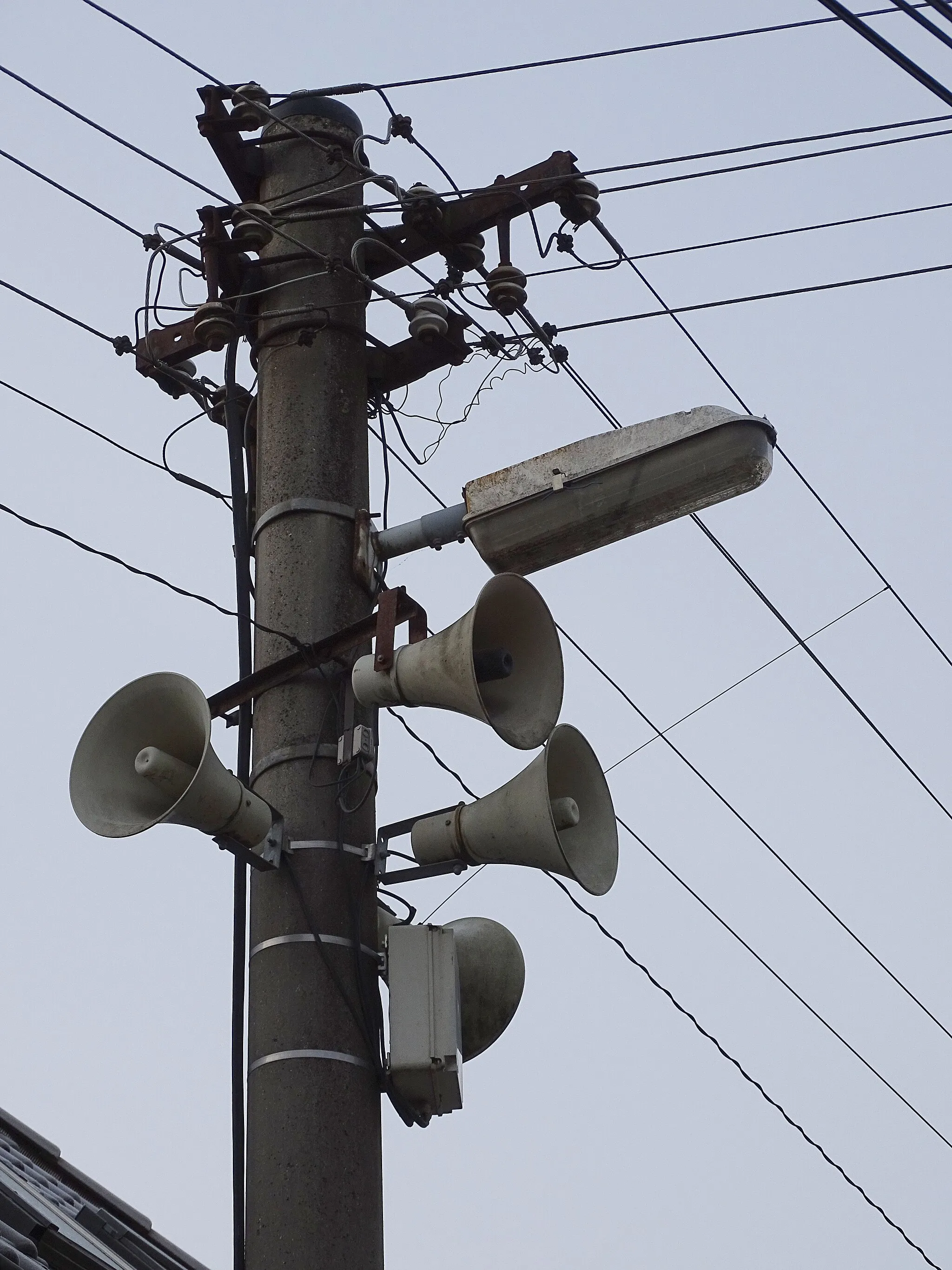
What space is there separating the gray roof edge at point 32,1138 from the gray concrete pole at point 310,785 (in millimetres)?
3730

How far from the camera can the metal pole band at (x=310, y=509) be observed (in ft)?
17.8

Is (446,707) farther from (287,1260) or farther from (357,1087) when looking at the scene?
(287,1260)

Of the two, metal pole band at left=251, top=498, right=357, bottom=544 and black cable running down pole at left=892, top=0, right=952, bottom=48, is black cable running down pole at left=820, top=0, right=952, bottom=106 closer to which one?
black cable running down pole at left=892, top=0, right=952, bottom=48

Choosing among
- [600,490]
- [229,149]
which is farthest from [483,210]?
[600,490]

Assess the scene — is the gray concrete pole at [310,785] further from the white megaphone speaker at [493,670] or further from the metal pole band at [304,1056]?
the white megaphone speaker at [493,670]

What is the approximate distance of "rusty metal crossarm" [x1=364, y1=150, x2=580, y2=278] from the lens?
589 cm

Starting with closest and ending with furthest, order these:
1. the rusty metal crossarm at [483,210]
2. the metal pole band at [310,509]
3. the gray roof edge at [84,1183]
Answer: the metal pole band at [310,509], the rusty metal crossarm at [483,210], the gray roof edge at [84,1183]

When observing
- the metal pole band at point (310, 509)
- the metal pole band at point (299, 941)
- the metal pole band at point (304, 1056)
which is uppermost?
the metal pole band at point (310, 509)

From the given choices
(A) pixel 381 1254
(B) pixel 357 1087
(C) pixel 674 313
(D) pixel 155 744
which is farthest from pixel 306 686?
(C) pixel 674 313

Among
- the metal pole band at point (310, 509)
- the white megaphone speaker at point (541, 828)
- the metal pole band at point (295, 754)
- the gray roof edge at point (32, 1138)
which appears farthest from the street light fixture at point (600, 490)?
the gray roof edge at point (32, 1138)

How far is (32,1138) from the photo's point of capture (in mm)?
8156

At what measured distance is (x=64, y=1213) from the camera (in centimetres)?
644

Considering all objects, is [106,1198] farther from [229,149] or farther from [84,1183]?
[229,149]

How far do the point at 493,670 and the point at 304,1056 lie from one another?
114 cm
